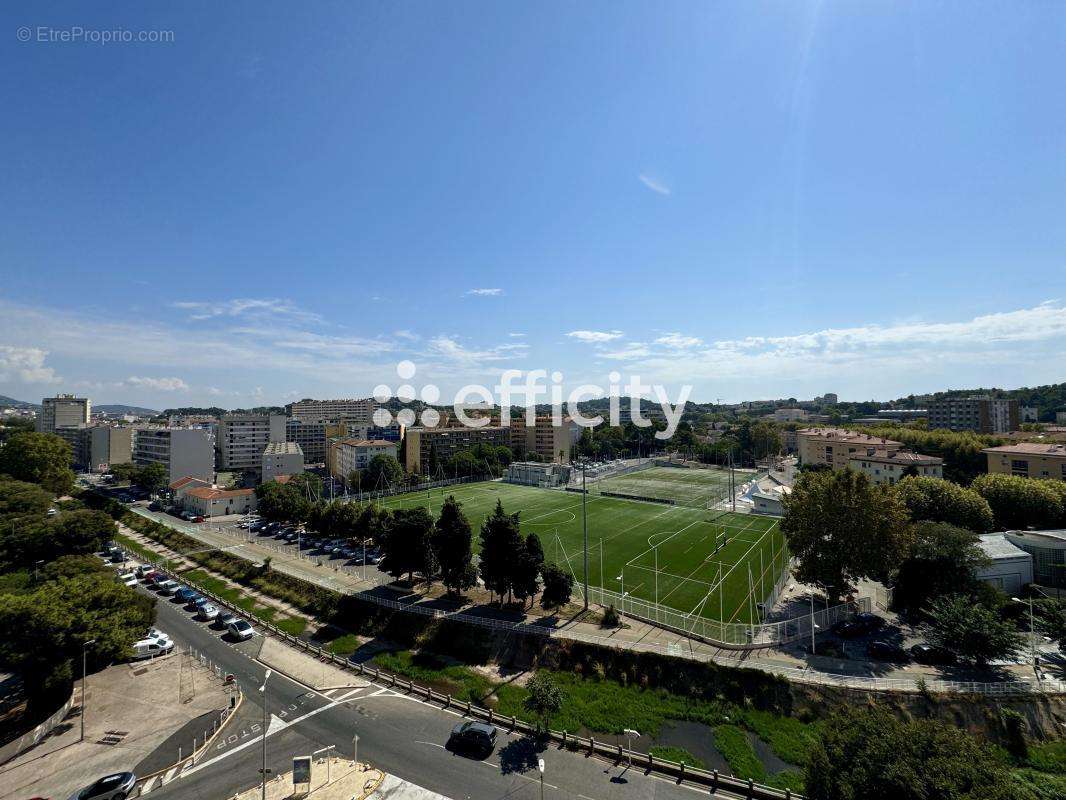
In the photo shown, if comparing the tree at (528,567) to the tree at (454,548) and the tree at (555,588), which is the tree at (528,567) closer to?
the tree at (555,588)

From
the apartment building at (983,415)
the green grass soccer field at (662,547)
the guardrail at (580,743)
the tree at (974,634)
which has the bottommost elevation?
the guardrail at (580,743)

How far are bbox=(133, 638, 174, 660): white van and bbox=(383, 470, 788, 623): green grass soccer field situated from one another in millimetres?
23834

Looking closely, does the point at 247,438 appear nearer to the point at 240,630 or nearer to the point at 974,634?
the point at 240,630

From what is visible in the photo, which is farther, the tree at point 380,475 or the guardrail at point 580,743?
the tree at point 380,475

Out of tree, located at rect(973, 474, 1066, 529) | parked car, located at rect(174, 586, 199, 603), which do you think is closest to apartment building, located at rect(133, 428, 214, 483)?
parked car, located at rect(174, 586, 199, 603)

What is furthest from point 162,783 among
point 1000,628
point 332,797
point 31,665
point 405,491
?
point 405,491

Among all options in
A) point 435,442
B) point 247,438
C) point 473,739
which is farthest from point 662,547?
point 247,438

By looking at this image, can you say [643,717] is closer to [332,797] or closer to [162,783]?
[332,797]

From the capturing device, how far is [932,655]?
2261 cm

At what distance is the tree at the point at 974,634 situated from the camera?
829 inches

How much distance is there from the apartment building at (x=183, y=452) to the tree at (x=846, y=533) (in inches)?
3165

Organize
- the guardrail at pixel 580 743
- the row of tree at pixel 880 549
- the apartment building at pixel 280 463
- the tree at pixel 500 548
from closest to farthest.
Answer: the guardrail at pixel 580 743 → the row of tree at pixel 880 549 → the tree at pixel 500 548 → the apartment building at pixel 280 463

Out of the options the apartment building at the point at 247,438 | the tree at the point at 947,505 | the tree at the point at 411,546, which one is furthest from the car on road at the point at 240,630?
the apartment building at the point at 247,438

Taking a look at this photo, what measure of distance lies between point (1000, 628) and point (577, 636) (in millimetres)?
18791
